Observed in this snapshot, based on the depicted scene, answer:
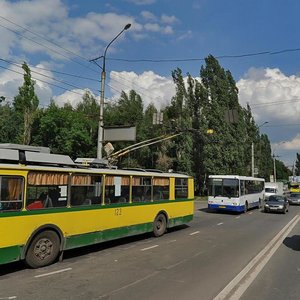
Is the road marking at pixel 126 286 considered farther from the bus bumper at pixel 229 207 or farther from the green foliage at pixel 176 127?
the green foliage at pixel 176 127

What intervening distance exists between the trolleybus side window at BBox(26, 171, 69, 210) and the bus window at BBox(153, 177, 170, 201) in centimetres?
535

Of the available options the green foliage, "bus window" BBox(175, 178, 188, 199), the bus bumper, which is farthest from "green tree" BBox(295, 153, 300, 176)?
"bus window" BBox(175, 178, 188, 199)

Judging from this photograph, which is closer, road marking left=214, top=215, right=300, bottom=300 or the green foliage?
road marking left=214, top=215, right=300, bottom=300

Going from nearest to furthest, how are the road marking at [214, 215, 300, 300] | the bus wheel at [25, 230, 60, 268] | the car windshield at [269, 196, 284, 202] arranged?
the road marking at [214, 215, 300, 300], the bus wheel at [25, 230, 60, 268], the car windshield at [269, 196, 284, 202]

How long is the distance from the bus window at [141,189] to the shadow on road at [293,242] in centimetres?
514

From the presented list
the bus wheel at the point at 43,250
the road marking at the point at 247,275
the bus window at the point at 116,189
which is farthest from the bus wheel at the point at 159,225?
the bus wheel at the point at 43,250

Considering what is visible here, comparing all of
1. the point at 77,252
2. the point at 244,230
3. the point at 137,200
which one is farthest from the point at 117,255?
the point at 244,230

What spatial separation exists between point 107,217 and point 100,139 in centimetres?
988

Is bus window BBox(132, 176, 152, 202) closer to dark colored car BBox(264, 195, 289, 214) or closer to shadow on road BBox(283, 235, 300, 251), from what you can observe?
shadow on road BBox(283, 235, 300, 251)

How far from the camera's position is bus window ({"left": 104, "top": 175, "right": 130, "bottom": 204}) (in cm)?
1280

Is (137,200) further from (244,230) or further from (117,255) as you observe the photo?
(244,230)

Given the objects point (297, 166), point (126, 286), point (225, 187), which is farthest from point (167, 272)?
point (297, 166)

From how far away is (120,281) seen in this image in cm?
853

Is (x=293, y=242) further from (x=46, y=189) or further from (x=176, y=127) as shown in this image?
(x=176, y=127)
